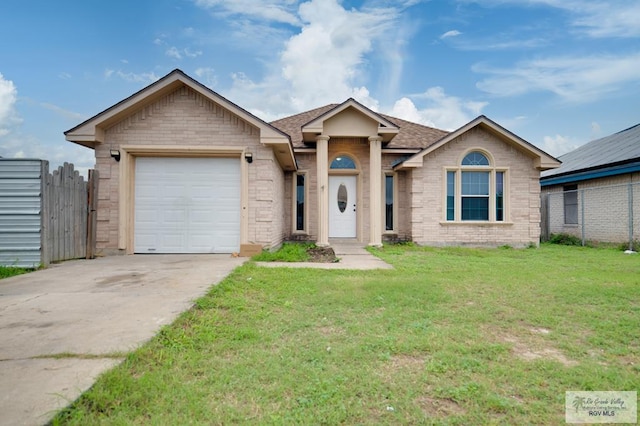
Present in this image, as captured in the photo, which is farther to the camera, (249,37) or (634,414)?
(249,37)

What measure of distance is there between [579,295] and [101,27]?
1369 cm

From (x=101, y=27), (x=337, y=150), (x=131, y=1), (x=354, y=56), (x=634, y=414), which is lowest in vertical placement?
(x=634, y=414)

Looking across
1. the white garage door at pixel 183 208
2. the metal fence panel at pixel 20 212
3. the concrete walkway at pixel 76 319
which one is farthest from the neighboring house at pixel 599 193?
the metal fence panel at pixel 20 212

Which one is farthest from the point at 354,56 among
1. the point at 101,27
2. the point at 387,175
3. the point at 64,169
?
the point at 64,169

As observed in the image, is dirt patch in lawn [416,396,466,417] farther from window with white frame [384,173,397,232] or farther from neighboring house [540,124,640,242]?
neighboring house [540,124,640,242]

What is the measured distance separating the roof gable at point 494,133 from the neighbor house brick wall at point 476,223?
25 centimetres

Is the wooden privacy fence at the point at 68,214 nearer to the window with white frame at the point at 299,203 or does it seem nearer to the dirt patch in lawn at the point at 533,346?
the window with white frame at the point at 299,203

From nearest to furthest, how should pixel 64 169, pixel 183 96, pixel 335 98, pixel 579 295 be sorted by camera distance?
pixel 579 295 < pixel 64 169 < pixel 183 96 < pixel 335 98

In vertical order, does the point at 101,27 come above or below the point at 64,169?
above

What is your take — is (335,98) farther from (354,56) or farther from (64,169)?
(64,169)

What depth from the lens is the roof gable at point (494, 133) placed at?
36.3 ft

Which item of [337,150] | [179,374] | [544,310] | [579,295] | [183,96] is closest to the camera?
[179,374]

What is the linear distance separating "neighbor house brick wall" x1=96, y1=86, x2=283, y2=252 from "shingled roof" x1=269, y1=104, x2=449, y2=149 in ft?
11.9

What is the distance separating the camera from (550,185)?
15.5 meters
